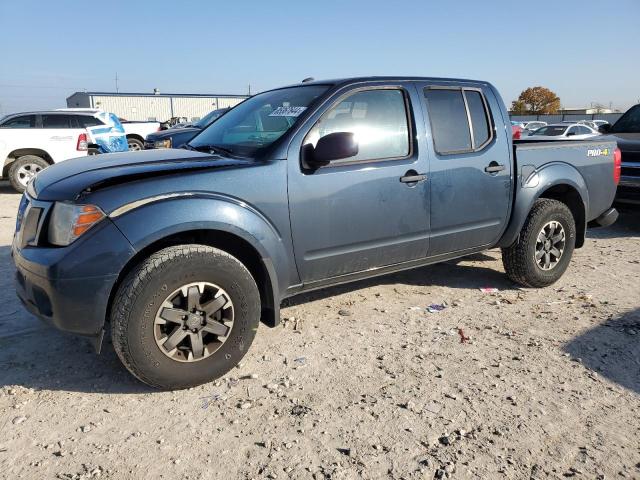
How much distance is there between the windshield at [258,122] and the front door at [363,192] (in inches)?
8.2

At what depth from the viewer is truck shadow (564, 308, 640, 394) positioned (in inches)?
124

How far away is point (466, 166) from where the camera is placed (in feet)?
13.0

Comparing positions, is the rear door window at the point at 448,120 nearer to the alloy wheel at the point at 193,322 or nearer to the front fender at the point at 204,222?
the front fender at the point at 204,222

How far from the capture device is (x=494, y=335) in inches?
147

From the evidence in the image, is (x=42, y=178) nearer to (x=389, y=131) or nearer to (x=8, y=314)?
(x=8, y=314)

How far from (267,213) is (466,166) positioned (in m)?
1.75

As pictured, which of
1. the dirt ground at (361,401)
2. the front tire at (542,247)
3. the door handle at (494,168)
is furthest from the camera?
the front tire at (542,247)

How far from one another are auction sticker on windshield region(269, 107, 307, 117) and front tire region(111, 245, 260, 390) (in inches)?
44.4

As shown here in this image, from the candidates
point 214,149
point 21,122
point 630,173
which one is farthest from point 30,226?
point 21,122

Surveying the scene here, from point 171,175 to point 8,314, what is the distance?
2.19m

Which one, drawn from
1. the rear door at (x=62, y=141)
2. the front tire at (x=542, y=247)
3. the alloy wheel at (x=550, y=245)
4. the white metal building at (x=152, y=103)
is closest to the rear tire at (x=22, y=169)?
the rear door at (x=62, y=141)

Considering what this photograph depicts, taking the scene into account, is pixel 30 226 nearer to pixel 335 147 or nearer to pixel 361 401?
pixel 335 147

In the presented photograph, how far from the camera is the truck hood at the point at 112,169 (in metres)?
2.78

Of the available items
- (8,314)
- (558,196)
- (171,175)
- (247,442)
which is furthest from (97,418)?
(558,196)
